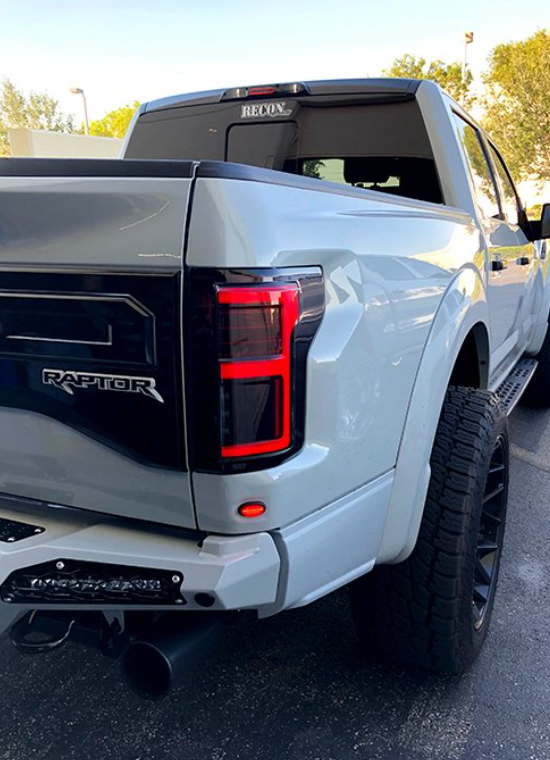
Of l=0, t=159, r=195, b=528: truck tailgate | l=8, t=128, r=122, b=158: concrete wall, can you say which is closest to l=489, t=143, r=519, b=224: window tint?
l=0, t=159, r=195, b=528: truck tailgate

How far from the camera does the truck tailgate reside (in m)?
1.34

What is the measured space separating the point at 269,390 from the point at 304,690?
1.32 m

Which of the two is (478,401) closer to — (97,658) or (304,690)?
(304,690)

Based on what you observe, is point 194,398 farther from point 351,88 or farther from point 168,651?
point 351,88

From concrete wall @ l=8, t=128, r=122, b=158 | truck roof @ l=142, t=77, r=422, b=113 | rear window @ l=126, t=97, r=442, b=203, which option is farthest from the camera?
concrete wall @ l=8, t=128, r=122, b=158

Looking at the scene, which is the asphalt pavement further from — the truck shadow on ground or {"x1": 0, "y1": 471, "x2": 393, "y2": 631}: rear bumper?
{"x1": 0, "y1": 471, "x2": 393, "y2": 631}: rear bumper

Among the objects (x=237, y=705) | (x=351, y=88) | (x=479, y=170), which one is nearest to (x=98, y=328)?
(x=237, y=705)

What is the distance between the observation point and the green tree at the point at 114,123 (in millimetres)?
39812

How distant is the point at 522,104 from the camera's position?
22797 mm

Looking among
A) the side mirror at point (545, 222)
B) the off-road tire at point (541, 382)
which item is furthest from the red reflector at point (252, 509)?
the off-road tire at point (541, 382)

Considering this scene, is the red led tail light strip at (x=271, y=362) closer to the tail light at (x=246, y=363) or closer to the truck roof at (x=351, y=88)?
Answer: the tail light at (x=246, y=363)

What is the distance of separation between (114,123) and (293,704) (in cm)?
4450

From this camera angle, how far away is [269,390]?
4.53 ft

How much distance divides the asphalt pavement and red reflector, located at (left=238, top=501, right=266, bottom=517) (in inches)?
38.3
